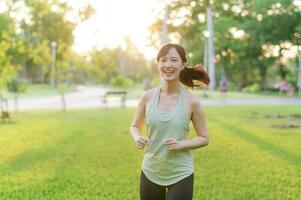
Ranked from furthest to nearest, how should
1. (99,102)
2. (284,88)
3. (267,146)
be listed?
(284,88), (99,102), (267,146)

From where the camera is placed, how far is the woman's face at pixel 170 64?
360cm

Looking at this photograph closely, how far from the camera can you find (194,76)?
151 inches

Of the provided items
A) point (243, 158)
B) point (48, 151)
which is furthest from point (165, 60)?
point (48, 151)

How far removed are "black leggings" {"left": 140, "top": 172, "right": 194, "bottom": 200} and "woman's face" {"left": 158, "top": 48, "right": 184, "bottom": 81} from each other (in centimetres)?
69

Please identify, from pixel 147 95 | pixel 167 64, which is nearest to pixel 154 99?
pixel 147 95

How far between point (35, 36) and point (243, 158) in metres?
69.3

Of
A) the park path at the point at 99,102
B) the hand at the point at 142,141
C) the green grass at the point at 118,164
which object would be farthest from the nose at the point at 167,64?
the park path at the point at 99,102

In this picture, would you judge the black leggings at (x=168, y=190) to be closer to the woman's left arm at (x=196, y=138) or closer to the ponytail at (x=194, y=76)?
the woman's left arm at (x=196, y=138)

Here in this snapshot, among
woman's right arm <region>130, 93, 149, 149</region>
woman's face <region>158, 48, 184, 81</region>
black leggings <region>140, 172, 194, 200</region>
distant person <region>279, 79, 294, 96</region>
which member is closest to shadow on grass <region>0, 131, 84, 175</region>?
woman's right arm <region>130, 93, 149, 149</region>

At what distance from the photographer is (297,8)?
846 inches

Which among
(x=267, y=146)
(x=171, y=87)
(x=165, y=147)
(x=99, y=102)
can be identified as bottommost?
(x=99, y=102)

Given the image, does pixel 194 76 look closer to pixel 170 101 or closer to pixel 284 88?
pixel 170 101

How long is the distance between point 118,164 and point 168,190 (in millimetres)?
5902

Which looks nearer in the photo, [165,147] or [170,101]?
[165,147]
